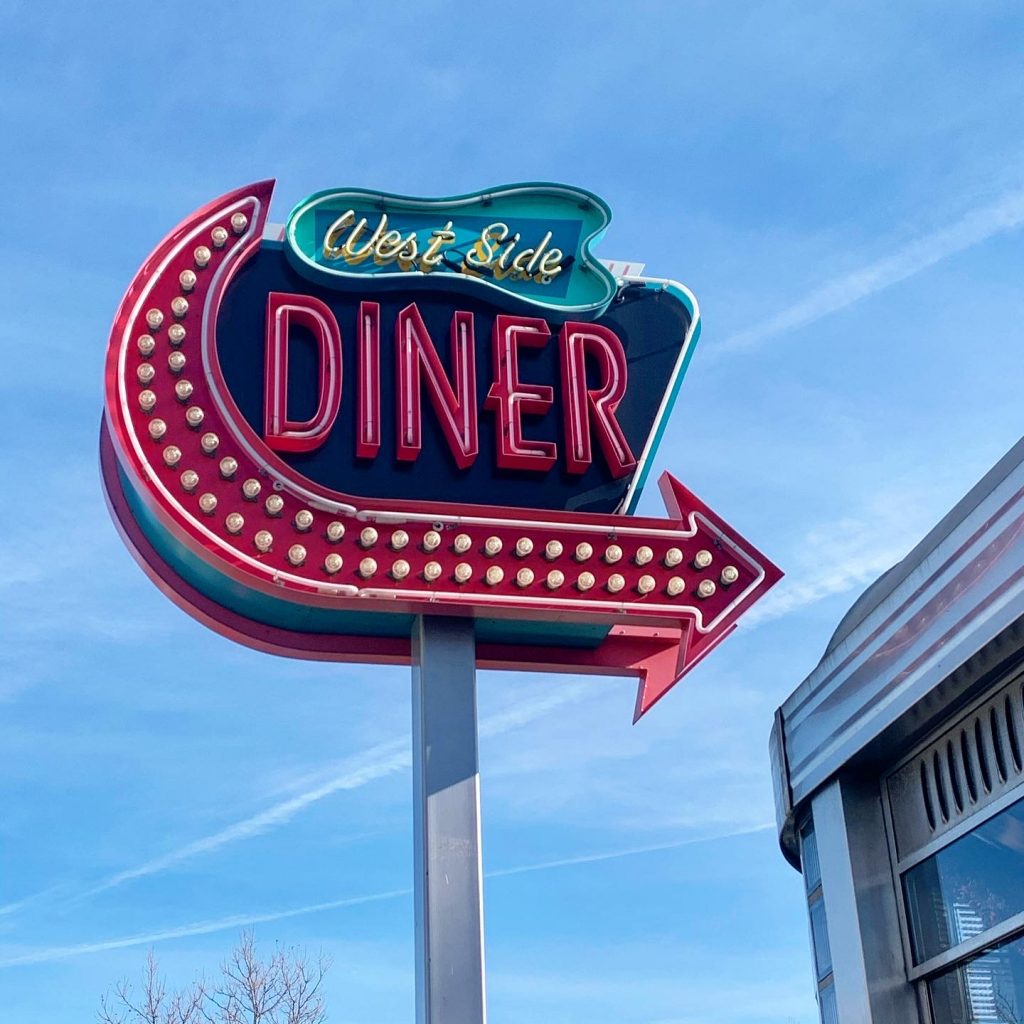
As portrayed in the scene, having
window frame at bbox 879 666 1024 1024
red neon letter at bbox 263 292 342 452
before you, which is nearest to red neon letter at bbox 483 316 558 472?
red neon letter at bbox 263 292 342 452

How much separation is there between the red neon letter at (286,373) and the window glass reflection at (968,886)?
17.3 ft

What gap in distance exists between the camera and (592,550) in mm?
11484

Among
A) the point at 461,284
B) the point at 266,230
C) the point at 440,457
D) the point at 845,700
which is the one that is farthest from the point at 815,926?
the point at 266,230

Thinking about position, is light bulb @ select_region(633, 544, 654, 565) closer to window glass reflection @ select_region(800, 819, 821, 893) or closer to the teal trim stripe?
the teal trim stripe

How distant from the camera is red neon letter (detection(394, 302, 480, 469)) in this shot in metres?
12.0

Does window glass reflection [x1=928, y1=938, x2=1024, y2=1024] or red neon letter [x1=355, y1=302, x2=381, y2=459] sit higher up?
red neon letter [x1=355, y1=302, x2=381, y2=459]

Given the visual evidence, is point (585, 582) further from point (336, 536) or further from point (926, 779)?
point (926, 779)

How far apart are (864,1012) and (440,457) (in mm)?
5014

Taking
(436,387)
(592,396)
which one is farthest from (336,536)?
(592,396)

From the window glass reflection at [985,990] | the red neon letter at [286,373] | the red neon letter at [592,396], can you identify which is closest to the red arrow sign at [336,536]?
the red neon letter at [286,373]

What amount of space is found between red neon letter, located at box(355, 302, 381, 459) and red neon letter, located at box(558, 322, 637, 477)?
1518mm

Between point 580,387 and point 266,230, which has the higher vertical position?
point 266,230

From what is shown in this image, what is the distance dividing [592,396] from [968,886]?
15.8 feet

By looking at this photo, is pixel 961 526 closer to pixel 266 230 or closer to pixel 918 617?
pixel 918 617
